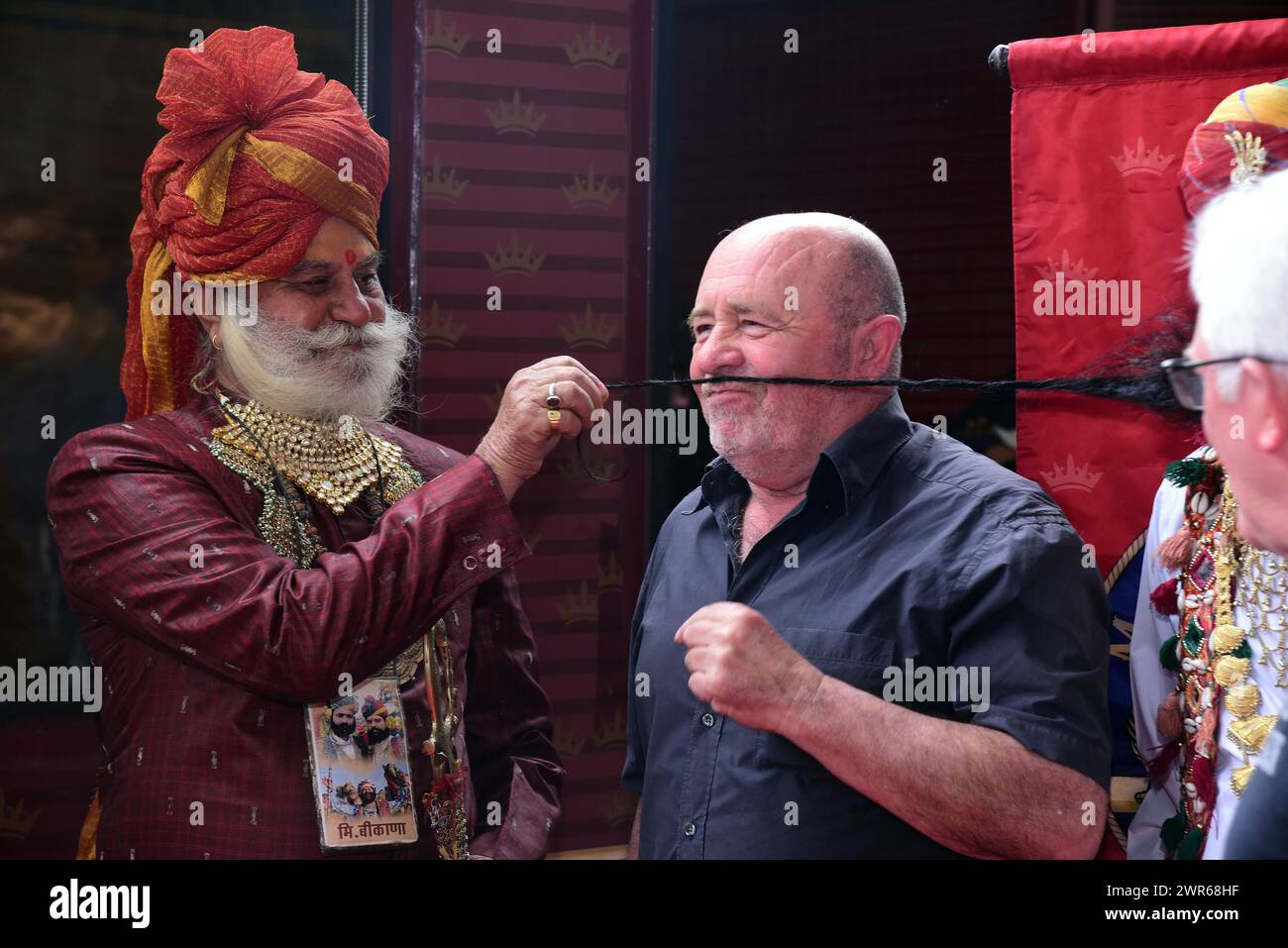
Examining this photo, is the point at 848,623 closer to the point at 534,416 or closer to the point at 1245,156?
the point at 534,416

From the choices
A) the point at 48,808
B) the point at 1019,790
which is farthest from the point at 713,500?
the point at 48,808

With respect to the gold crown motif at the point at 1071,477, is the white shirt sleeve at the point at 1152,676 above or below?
below

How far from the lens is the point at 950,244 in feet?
13.1

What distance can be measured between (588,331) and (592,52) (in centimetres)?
60

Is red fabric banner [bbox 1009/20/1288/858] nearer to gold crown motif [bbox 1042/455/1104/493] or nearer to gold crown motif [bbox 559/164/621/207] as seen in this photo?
gold crown motif [bbox 1042/455/1104/493]

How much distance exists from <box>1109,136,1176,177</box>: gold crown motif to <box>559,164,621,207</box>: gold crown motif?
1054mm

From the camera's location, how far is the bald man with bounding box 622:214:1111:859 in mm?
1444

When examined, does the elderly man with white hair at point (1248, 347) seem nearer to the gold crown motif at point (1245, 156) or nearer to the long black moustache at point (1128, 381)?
the long black moustache at point (1128, 381)

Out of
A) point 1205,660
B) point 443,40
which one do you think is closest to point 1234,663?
point 1205,660

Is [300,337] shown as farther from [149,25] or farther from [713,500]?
[149,25]

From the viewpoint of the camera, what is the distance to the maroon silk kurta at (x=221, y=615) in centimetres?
165

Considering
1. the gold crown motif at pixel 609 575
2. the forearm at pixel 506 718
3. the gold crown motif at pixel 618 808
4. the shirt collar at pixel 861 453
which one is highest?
the shirt collar at pixel 861 453

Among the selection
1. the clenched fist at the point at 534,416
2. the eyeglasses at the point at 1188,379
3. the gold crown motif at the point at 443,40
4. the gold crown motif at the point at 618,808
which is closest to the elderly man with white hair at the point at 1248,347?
the eyeglasses at the point at 1188,379

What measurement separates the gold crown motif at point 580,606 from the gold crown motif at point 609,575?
0.03 metres
